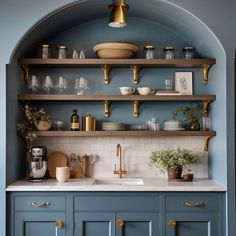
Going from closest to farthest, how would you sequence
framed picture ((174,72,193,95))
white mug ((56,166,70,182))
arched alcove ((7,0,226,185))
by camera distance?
arched alcove ((7,0,226,185)) → white mug ((56,166,70,182)) → framed picture ((174,72,193,95))

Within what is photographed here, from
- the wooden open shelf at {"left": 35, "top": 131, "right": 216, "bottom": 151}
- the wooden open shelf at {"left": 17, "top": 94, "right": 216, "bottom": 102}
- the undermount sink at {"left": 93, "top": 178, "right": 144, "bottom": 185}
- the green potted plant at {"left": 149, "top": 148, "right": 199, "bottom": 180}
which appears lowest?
the undermount sink at {"left": 93, "top": 178, "right": 144, "bottom": 185}

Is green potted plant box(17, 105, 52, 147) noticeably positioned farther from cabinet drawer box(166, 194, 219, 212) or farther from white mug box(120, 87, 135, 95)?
cabinet drawer box(166, 194, 219, 212)

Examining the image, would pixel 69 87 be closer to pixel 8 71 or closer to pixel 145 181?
pixel 8 71

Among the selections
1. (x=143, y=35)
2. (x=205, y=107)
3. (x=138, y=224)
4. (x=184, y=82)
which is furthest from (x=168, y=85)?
(x=138, y=224)

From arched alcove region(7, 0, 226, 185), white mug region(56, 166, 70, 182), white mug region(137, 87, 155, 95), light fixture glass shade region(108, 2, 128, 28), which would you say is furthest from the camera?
white mug region(137, 87, 155, 95)

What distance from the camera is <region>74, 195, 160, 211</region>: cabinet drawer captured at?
11.6 feet

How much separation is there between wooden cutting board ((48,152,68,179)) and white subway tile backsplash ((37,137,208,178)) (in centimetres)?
7

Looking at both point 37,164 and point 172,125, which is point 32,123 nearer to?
point 37,164

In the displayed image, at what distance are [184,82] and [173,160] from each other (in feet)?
2.91

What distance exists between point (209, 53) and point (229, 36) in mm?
393

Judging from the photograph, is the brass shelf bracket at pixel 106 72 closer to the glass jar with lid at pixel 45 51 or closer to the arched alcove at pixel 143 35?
the arched alcove at pixel 143 35

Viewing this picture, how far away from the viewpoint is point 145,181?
388 cm

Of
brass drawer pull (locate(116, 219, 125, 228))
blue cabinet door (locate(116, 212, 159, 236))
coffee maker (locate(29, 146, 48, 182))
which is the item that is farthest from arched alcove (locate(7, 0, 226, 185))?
brass drawer pull (locate(116, 219, 125, 228))

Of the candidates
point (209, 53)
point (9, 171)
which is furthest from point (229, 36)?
point (9, 171)
